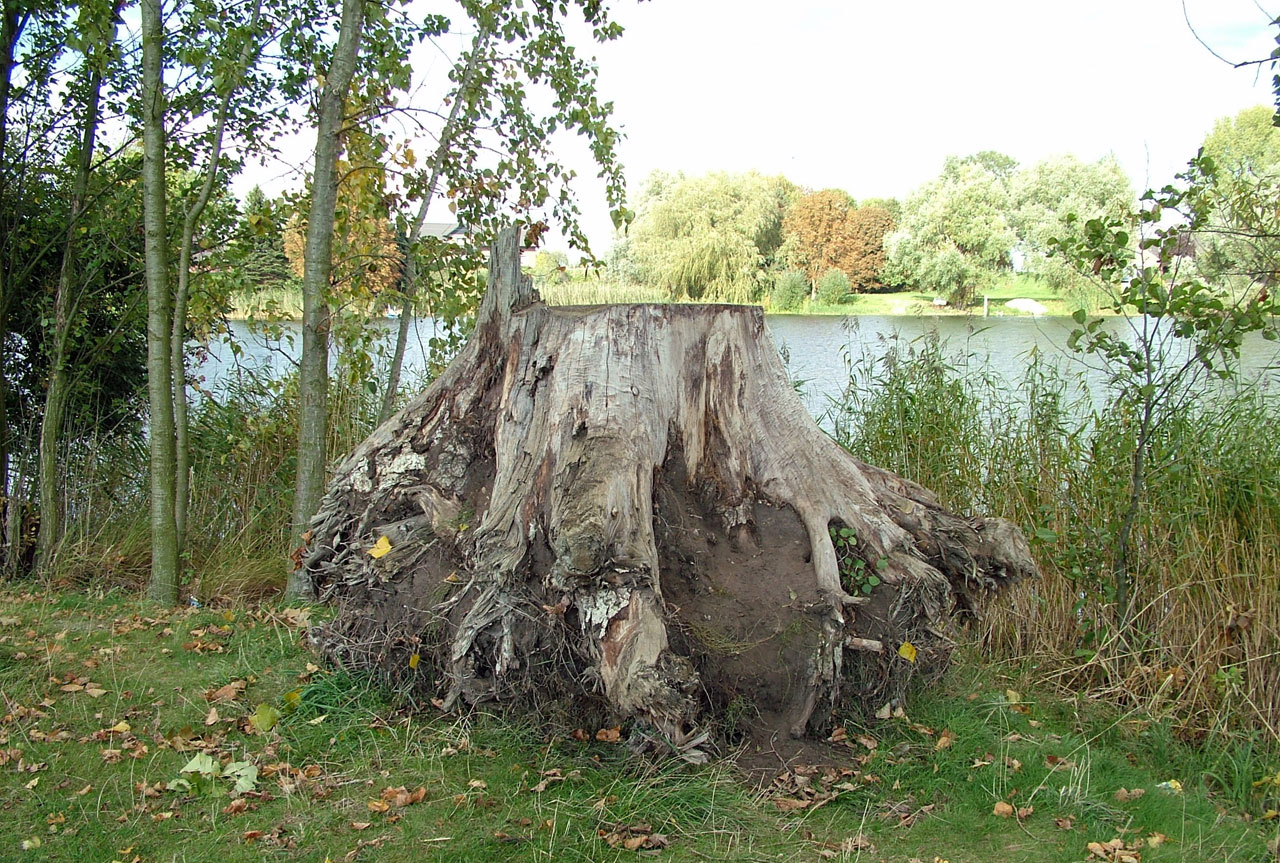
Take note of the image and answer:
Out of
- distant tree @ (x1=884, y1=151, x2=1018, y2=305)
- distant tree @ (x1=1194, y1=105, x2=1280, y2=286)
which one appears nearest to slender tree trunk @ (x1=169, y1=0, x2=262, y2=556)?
distant tree @ (x1=1194, y1=105, x2=1280, y2=286)

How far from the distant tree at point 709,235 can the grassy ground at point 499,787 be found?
10688 millimetres

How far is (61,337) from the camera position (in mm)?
5980

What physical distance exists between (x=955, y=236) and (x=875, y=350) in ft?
53.7

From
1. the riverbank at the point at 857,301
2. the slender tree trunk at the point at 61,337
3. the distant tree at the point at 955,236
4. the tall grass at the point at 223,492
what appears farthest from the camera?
the distant tree at the point at 955,236

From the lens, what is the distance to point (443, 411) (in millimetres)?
4129

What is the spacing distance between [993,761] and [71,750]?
3326 millimetres

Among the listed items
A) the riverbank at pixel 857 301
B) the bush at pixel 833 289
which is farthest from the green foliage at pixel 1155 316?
the bush at pixel 833 289

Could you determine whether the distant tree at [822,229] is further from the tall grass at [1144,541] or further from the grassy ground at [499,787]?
the grassy ground at [499,787]

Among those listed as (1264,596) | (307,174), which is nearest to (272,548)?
(307,174)

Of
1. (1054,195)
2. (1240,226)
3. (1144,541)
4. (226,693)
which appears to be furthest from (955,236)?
(226,693)

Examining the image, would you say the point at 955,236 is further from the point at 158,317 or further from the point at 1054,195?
the point at 158,317

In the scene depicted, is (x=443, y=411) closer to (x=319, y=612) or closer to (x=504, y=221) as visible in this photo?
(x=319, y=612)

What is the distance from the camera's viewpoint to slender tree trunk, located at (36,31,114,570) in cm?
603

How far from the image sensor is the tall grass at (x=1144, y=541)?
440cm
